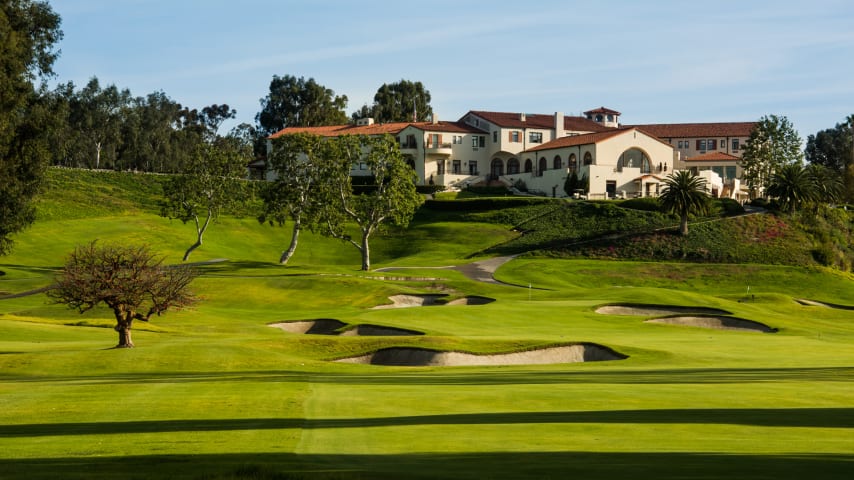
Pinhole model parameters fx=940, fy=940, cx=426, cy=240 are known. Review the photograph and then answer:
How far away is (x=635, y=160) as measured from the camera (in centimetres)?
13550

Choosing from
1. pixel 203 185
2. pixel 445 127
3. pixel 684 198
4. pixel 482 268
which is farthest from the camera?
pixel 445 127

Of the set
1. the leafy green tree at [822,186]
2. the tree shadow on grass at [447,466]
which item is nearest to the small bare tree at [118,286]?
the tree shadow on grass at [447,466]

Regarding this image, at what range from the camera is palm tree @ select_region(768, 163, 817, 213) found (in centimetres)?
11044

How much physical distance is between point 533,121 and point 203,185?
77.4m

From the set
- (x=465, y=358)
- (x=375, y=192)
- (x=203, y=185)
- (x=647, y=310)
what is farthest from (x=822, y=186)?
(x=465, y=358)

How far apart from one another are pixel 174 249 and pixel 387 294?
38752 millimetres

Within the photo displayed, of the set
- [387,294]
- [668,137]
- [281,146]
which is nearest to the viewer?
[387,294]

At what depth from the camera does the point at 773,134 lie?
13462 centimetres

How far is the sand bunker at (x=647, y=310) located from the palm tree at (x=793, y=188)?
55.6 m

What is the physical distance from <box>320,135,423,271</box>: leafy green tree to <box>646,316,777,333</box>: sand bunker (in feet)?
109

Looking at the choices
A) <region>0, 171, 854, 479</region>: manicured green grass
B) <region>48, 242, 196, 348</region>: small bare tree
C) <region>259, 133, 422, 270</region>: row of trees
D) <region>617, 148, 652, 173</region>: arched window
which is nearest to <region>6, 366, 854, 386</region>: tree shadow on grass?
<region>0, 171, 854, 479</region>: manicured green grass

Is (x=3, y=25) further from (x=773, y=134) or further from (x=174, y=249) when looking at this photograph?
(x=773, y=134)

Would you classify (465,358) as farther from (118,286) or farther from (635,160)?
(635,160)

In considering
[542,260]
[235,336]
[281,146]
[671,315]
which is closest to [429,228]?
[542,260]
